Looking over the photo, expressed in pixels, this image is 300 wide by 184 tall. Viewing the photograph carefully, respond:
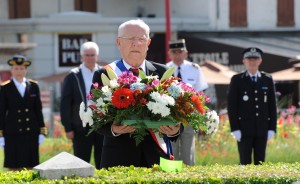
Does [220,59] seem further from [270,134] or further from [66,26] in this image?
[270,134]

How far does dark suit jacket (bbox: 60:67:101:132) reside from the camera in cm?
1362

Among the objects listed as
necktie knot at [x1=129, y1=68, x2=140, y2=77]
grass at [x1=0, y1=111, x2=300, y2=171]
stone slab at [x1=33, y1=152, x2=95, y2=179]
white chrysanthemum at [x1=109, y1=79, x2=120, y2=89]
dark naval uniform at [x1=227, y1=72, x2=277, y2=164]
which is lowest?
grass at [x1=0, y1=111, x2=300, y2=171]

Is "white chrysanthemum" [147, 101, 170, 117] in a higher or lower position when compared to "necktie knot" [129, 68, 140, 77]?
lower

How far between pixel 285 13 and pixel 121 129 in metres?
34.0

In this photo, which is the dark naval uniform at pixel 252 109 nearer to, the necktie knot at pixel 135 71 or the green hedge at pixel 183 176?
the necktie knot at pixel 135 71

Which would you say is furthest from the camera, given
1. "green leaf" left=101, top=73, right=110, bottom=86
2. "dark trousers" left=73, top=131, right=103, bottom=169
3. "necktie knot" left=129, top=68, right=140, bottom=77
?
"dark trousers" left=73, top=131, right=103, bottom=169

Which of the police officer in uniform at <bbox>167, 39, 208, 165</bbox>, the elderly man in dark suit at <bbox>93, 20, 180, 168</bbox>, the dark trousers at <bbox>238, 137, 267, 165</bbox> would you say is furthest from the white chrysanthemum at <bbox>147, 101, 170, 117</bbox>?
the dark trousers at <bbox>238, 137, 267, 165</bbox>

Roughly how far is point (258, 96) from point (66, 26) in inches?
1037

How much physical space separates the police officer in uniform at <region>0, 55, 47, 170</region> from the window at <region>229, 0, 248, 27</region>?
27.5 metres

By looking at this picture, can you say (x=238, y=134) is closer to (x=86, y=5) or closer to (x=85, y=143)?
(x=85, y=143)

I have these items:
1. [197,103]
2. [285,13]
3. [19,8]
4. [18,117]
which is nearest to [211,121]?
[197,103]

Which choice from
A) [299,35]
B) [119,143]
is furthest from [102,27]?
[119,143]

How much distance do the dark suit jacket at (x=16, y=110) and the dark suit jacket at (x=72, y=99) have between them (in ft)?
2.17

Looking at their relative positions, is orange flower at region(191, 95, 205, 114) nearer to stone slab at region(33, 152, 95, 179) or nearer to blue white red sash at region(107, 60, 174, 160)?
blue white red sash at region(107, 60, 174, 160)
